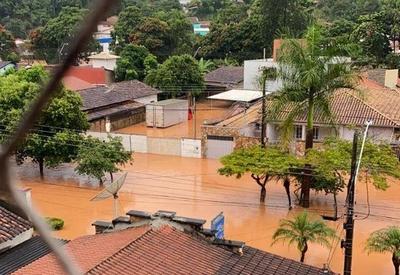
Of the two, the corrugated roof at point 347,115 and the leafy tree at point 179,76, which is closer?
the corrugated roof at point 347,115

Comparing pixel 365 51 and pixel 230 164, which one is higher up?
pixel 365 51

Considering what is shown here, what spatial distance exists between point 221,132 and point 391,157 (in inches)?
299

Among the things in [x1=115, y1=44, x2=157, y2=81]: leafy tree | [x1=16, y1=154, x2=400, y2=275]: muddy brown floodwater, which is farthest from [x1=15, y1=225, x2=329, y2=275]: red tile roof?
[x1=115, y1=44, x2=157, y2=81]: leafy tree

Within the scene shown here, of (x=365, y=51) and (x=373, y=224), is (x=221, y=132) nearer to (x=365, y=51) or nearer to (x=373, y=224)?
(x=373, y=224)

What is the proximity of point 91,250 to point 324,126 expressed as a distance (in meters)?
13.6

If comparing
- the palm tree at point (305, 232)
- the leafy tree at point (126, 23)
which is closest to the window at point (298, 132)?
the palm tree at point (305, 232)

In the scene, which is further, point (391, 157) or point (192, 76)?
point (192, 76)

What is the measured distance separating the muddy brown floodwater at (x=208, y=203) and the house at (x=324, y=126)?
1.33 metres

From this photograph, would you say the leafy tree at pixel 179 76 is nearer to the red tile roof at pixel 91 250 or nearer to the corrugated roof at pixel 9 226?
the corrugated roof at pixel 9 226

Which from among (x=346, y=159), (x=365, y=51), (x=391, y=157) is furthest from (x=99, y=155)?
(x=365, y=51)

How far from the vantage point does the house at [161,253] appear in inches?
267

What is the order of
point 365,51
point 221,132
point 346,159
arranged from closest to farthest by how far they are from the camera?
1. point 346,159
2. point 221,132
3. point 365,51

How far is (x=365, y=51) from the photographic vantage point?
105 ft

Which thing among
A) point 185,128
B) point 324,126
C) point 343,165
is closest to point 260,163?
point 343,165
